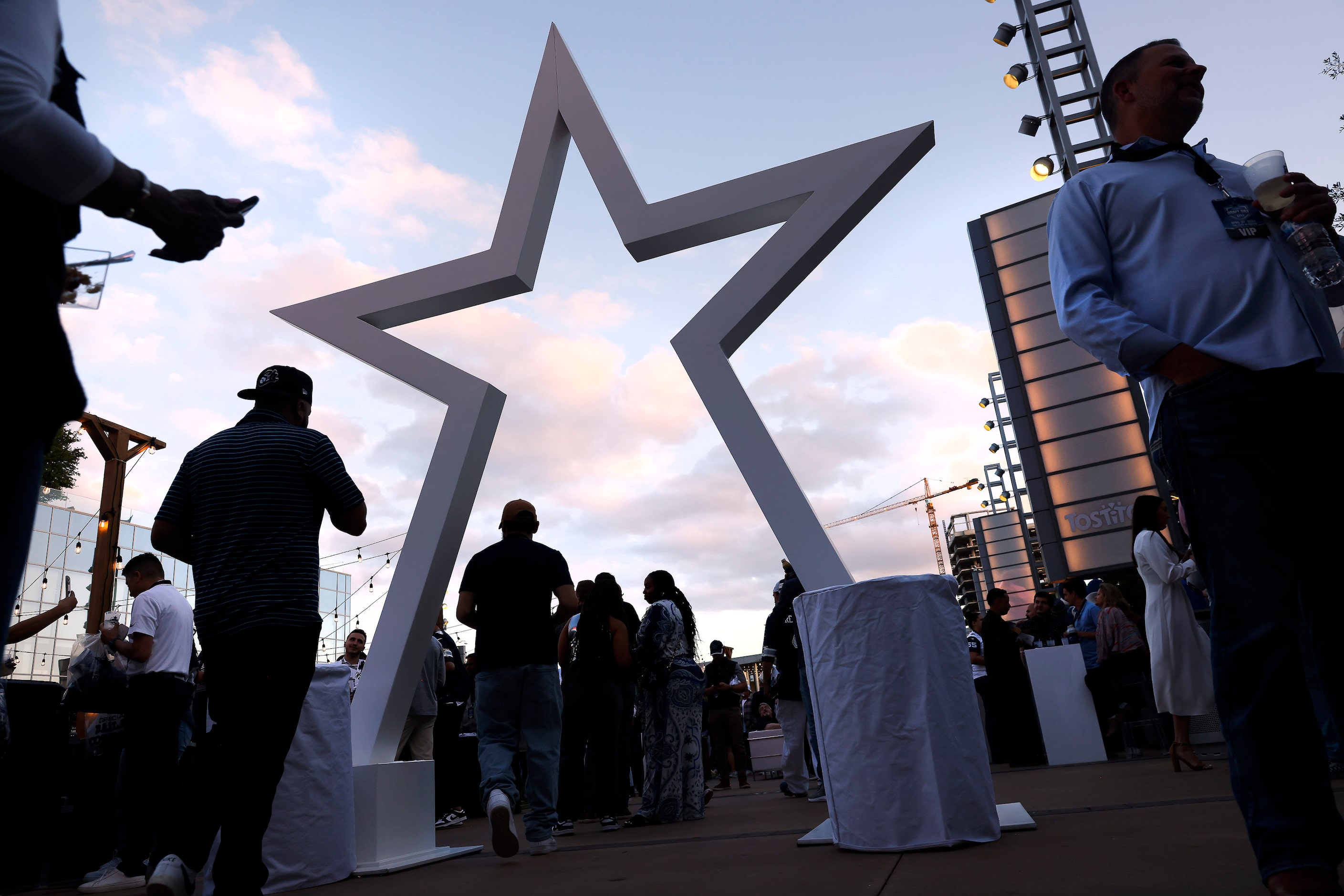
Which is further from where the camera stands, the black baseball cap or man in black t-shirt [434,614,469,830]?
man in black t-shirt [434,614,469,830]

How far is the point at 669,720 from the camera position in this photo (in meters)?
5.89

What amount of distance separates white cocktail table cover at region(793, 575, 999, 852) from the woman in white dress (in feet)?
8.71

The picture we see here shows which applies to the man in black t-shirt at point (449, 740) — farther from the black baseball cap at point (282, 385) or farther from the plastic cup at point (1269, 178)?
the plastic cup at point (1269, 178)

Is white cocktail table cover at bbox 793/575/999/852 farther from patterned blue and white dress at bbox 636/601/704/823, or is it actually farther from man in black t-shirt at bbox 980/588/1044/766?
man in black t-shirt at bbox 980/588/1044/766

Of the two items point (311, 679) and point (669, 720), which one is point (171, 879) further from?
point (669, 720)

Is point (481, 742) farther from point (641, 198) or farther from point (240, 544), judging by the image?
point (641, 198)

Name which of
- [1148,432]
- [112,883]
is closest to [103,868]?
[112,883]

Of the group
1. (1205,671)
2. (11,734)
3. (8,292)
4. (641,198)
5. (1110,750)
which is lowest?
(1110,750)

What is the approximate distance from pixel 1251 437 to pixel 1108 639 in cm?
630

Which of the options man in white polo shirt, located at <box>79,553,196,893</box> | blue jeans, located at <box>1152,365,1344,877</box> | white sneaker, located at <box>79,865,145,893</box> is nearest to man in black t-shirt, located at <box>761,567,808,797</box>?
man in white polo shirt, located at <box>79,553,196,893</box>

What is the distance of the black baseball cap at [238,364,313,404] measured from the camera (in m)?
3.04

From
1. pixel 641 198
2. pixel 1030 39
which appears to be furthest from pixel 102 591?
pixel 1030 39

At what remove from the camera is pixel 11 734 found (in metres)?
4.56

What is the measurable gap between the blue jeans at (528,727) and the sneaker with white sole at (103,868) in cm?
220
